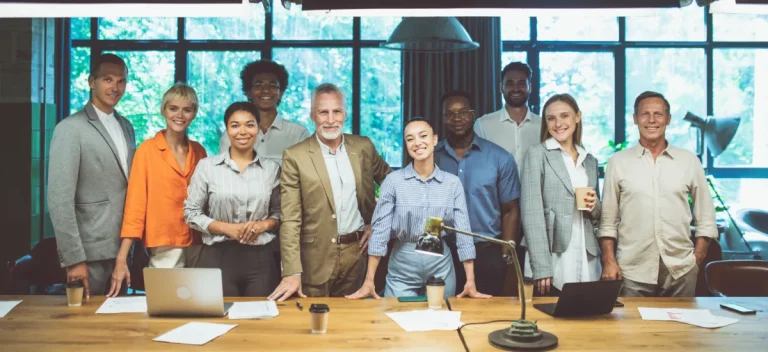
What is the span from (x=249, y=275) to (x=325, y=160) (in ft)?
2.26

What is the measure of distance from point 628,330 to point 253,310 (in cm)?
138

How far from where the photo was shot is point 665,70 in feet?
23.3

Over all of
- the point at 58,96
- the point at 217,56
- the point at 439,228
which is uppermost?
the point at 217,56

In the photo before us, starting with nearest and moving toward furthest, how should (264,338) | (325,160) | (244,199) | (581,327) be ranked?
(264,338) → (581,327) → (244,199) → (325,160)

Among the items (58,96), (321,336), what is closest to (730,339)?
(321,336)

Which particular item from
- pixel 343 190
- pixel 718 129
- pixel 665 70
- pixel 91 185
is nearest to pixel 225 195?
pixel 343 190

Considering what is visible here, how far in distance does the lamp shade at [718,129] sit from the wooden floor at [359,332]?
3.96 meters

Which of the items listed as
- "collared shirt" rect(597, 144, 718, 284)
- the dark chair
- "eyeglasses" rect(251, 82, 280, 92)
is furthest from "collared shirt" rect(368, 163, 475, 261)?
the dark chair

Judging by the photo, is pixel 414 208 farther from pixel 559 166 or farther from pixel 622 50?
pixel 622 50

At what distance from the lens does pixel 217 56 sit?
6.99 m

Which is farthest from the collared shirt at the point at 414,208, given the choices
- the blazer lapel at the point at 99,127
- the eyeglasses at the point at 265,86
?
the blazer lapel at the point at 99,127

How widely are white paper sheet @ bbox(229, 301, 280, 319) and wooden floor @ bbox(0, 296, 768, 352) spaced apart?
4cm

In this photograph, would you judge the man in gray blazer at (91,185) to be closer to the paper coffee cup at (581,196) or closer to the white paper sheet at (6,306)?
the white paper sheet at (6,306)

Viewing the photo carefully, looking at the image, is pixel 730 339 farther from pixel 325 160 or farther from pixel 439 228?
pixel 325 160
